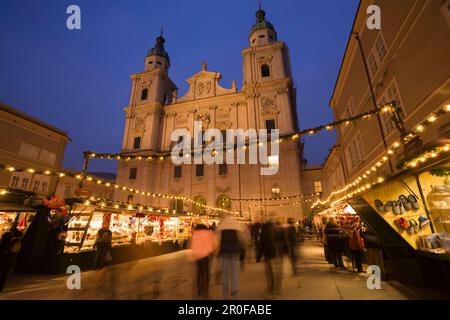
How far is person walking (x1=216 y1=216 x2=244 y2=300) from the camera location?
4418 millimetres

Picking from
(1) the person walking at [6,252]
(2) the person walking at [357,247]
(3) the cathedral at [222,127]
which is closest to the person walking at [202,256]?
(1) the person walking at [6,252]

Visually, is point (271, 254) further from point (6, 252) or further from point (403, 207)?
point (6, 252)

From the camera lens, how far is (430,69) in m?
7.86

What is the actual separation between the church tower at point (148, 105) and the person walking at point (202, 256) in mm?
26348

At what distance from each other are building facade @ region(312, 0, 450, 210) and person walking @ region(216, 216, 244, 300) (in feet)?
14.7

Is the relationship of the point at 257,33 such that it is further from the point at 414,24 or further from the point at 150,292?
the point at 150,292

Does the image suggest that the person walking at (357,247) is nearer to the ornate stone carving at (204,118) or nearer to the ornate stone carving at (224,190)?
the ornate stone carving at (224,190)

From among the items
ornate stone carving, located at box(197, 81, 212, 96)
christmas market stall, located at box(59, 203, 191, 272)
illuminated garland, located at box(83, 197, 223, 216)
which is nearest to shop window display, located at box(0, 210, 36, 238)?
christmas market stall, located at box(59, 203, 191, 272)

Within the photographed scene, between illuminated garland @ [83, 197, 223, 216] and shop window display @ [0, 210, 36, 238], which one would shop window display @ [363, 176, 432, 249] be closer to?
illuminated garland @ [83, 197, 223, 216]

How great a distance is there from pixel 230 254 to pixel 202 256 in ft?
2.89

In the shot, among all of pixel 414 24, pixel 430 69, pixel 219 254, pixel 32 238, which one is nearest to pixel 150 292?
pixel 219 254

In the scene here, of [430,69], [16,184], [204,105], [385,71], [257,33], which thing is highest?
[257,33]

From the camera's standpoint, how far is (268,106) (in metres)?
27.7
